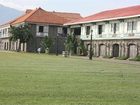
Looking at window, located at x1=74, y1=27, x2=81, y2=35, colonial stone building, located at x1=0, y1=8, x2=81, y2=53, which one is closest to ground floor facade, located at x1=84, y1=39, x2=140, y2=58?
window, located at x1=74, y1=27, x2=81, y2=35

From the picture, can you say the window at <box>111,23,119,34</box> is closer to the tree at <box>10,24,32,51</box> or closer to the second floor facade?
the second floor facade

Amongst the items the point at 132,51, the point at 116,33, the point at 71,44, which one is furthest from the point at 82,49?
the point at 132,51

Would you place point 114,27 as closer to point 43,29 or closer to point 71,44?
point 71,44

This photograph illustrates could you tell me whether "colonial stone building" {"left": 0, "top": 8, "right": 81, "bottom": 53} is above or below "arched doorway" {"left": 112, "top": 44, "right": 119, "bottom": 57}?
above

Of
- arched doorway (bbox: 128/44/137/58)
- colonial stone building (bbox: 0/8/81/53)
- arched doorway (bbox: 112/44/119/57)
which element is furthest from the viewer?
colonial stone building (bbox: 0/8/81/53)

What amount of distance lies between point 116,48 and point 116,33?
207cm

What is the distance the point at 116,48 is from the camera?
6284 cm

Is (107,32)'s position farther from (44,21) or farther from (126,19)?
(44,21)

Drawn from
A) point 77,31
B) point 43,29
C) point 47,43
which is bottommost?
point 47,43

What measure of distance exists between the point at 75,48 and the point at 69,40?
5.75 feet

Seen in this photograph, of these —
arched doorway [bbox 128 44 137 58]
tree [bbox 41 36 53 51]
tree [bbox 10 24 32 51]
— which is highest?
tree [bbox 10 24 32 51]

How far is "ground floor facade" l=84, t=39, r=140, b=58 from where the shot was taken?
190 feet

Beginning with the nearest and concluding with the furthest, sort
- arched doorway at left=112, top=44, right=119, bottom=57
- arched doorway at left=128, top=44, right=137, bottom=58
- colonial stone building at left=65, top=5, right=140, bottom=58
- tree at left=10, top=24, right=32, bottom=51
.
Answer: arched doorway at left=128, top=44, right=137, bottom=58, colonial stone building at left=65, top=5, right=140, bottom=58, arched doorway at left=112, top=44, right=119, bottom=57, tree at left=10, top=24, right=32, bottom=51

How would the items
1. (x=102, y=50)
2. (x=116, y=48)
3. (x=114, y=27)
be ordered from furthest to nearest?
(x=102, y=50) → (x=114, y=27) → (x=116, y=48)
